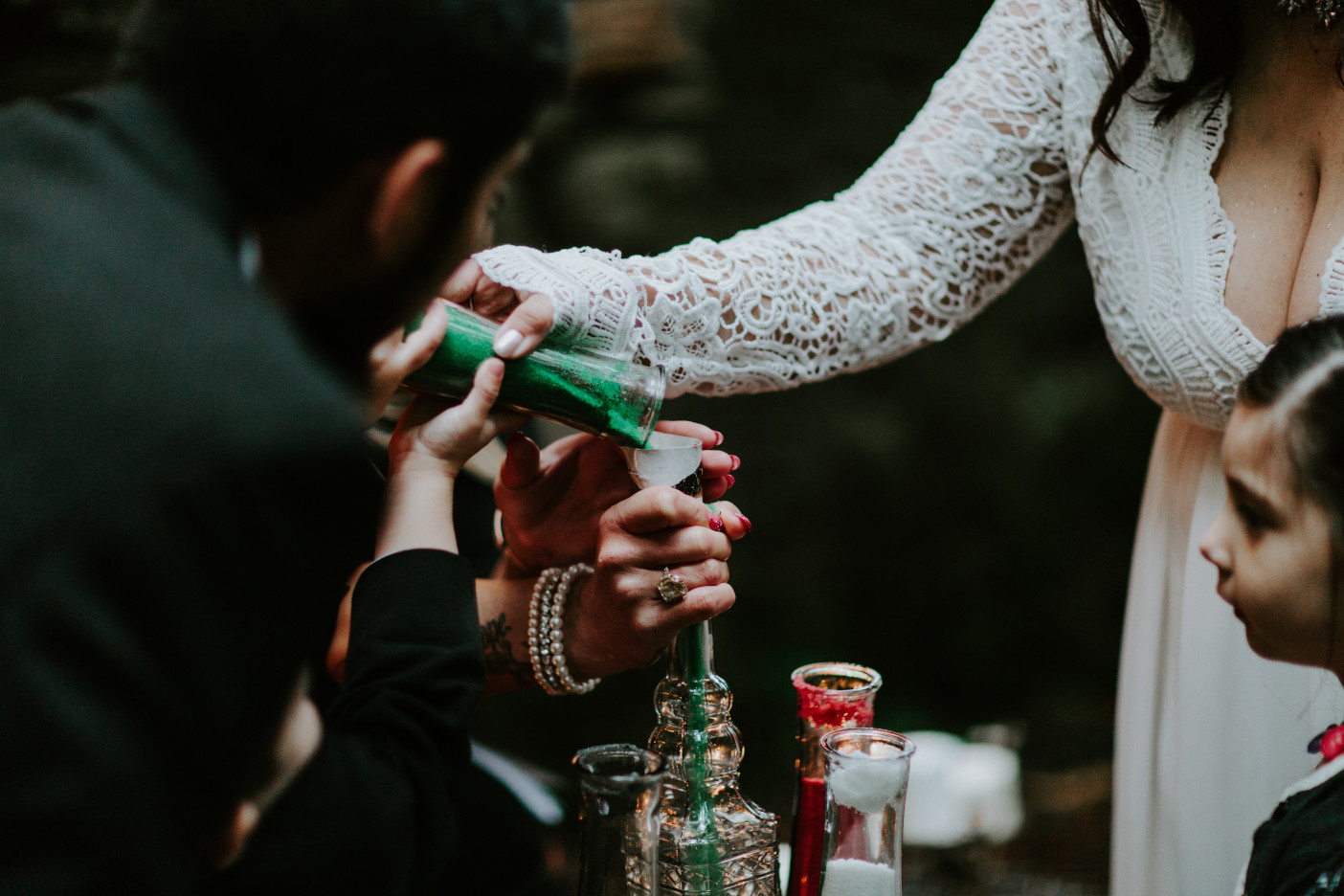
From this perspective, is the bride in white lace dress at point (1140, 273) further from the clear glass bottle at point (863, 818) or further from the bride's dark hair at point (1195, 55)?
the clear glass bottle at point (863, 818)

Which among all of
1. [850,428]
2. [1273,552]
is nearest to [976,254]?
[1273,552]

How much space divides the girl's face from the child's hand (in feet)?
1.93

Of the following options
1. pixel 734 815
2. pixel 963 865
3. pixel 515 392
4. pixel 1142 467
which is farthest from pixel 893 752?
pixel 1142 467

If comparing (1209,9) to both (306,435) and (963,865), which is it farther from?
(963,865)

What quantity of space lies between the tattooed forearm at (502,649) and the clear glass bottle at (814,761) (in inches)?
13.6

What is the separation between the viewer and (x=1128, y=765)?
1.23 m

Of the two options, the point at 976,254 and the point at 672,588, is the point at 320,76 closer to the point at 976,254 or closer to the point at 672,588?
the point at 672,588

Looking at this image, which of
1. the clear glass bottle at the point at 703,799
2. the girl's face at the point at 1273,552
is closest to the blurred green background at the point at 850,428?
the clear glass bottle at the point at 703,799

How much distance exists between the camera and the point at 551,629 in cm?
107

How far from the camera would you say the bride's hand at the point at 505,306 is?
2.91 feet

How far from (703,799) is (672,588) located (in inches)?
7.2

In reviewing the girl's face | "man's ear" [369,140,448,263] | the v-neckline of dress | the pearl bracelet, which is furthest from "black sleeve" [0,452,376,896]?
the v-neckline of dress

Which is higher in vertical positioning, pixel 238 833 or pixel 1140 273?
pixel 1140 273

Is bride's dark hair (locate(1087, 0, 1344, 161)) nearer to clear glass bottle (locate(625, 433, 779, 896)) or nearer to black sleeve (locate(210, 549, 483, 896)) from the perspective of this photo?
clear glass bottle (locate(625, 433, 779, 896))
